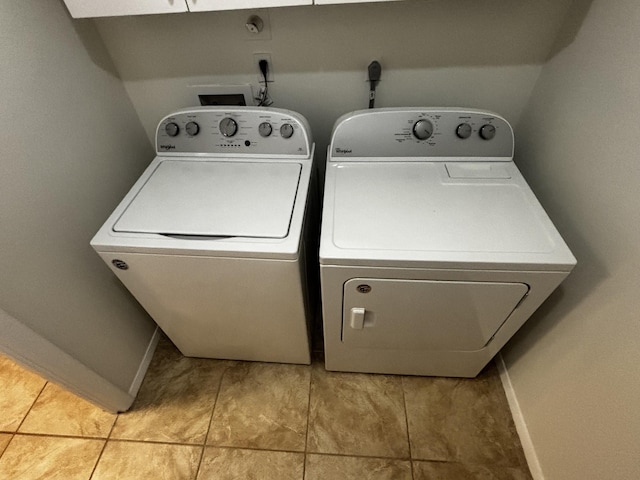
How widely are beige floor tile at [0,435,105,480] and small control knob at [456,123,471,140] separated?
1.76 metres

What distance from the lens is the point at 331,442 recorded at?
4.35ft

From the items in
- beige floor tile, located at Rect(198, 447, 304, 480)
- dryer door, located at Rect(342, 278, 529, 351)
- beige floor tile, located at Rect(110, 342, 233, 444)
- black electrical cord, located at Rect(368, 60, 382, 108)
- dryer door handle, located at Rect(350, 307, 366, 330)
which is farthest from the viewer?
beige floor tile, located at Rect(110, 342, 233, 444)

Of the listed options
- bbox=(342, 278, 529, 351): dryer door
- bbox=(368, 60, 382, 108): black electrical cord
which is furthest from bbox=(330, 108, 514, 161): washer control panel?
bbox=(342, 278, 529, 351): dryer door

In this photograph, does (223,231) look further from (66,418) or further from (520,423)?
(520,423)

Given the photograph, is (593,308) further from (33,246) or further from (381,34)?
(33,246)

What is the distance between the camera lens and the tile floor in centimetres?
128

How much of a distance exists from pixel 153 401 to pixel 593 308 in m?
1.63

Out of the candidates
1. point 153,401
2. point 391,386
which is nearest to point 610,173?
point 391,386

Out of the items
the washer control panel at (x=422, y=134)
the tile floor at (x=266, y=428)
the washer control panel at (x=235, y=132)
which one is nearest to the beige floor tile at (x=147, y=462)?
the tile floor at (x=266, y=428)

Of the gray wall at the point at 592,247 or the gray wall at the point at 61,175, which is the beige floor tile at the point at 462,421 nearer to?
the gray wall at the point at 592,247

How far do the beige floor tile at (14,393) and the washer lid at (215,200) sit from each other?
1.01m

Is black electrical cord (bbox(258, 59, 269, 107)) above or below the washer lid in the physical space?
above

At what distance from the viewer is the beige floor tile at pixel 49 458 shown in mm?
1284

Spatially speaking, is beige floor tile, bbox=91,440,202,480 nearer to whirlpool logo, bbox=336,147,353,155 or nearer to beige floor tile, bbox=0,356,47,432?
beige floor tile, bbox=0,356,47,432
